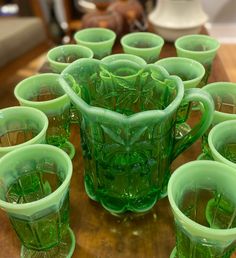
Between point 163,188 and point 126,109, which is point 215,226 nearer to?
point 163,188

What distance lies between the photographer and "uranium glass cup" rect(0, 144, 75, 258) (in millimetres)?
347

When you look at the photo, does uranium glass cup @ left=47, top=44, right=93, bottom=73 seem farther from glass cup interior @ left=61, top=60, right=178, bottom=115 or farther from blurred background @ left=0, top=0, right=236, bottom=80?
blurred background @ left=0, top=0, right=236, bottom=80

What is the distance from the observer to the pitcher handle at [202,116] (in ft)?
1.27

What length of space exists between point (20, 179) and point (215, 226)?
0.84 feet

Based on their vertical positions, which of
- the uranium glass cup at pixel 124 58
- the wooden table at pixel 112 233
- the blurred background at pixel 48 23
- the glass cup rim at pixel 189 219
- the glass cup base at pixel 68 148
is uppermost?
the uranium glass cup at pixel 124 58

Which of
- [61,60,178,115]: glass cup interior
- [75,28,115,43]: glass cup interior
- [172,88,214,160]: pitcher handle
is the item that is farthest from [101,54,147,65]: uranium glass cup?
[75,28,115,43]: glass cup interior

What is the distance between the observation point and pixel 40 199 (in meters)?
0.36

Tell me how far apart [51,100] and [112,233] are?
212 mm

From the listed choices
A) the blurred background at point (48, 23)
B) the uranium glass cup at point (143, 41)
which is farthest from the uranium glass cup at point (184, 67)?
the blurred background at point (48, 23)

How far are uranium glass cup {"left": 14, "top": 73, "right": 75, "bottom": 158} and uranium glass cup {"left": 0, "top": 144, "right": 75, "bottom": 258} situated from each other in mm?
105

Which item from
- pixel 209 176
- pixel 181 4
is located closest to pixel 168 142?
pixel 209 176

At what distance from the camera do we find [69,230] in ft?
1.42

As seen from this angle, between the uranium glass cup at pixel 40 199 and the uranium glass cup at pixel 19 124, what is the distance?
0.20 feet

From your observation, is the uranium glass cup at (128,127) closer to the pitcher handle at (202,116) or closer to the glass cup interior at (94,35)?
the pitcher handle at (202,116)
